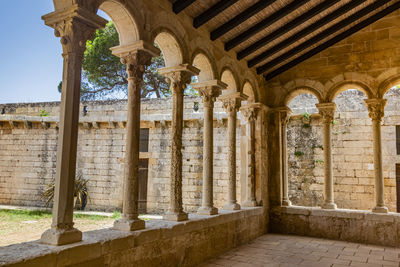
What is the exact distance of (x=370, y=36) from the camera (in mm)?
7004

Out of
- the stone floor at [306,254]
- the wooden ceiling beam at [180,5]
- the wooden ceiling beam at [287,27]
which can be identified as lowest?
the stone floor at [306,254]

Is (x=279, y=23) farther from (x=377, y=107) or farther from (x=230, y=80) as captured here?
(x=377, y=107)

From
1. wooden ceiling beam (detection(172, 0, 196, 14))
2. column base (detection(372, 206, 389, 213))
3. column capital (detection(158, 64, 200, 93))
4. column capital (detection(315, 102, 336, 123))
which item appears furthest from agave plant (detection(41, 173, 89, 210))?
column base (detection(372, 206, 389, 213))

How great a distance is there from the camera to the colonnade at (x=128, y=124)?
3.04 meters

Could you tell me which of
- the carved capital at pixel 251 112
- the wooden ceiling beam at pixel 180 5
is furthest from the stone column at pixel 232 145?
the wooden ceiling beam at pixel 180 5

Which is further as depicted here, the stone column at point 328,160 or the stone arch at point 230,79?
the stone column at point 328,160

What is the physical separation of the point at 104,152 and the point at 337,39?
897 cm

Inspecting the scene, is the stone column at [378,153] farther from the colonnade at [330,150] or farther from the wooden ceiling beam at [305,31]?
the wooden ceiling beam at [305,31]

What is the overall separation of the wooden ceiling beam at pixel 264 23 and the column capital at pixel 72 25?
11.0 feet

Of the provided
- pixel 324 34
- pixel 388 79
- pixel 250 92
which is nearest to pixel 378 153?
pixel 388 79

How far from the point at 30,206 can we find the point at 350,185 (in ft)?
38.8

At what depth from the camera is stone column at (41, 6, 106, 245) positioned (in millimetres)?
2996

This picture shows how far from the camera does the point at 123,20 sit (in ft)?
13.0

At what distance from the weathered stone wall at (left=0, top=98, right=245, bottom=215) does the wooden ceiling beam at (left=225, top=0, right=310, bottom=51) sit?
447 centimetres
